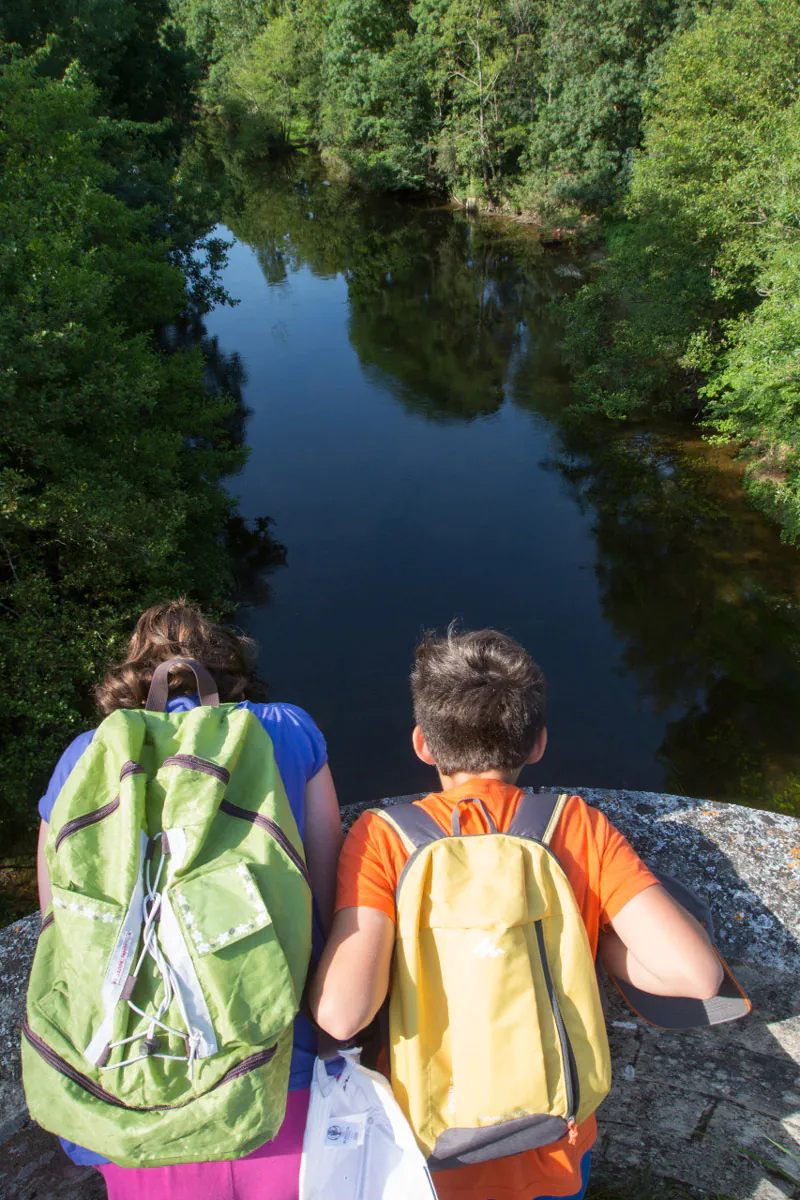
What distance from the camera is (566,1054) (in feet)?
4.66

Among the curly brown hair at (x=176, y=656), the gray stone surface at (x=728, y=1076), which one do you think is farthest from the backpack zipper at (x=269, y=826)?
the gray stone surface at (x=728, y=1076)

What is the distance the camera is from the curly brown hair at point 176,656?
6.08ft

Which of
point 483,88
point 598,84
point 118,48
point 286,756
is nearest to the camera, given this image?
point 286,756

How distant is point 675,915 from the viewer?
1470mm

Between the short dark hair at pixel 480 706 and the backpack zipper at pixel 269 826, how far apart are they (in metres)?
0.40

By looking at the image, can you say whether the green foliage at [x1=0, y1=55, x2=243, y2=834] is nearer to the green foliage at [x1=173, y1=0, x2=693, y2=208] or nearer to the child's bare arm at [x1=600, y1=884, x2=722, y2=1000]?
the child's bare arm at [x1=600, y1=884, x2=722, y2=1000]

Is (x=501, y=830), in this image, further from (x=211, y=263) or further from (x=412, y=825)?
(x=211, y=263)

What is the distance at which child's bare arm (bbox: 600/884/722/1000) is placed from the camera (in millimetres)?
1420

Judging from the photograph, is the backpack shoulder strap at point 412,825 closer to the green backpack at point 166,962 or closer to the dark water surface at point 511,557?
the green backpack at point 166,962

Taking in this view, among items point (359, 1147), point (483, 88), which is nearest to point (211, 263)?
point (359, 1147)

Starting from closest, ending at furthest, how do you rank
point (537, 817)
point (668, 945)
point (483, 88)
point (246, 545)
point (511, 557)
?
1. point (668, 945)
2. point (537, 817)
3. point (511, 557)
4. point (246, 545)
5. point (483, 88)

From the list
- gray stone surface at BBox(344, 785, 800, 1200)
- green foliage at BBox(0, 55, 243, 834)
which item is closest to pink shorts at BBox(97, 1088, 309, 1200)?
gray stone surface at BBox(344, 785, 800, 1200)

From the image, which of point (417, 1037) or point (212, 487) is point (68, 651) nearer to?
point (212, 487)

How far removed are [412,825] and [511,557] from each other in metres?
9.74
